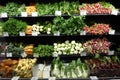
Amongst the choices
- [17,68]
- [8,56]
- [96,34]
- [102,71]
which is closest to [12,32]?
[8,56]

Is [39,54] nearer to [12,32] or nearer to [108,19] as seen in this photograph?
[12,32]

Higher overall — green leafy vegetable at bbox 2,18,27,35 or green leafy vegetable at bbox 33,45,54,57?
green leafy vegetable at bbox 2,18,27,35

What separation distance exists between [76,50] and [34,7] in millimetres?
1264

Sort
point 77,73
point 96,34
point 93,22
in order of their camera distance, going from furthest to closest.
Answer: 1. point 93,22
2. point 96,34
3. point 77,73

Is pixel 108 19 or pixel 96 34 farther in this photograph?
pixel 108 19

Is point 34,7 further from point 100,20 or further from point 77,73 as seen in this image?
point 77,73

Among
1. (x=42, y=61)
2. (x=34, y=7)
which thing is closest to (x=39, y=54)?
(x=42, y=61)

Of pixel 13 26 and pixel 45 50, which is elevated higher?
pixel 13 26

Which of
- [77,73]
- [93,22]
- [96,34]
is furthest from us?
[93,22]

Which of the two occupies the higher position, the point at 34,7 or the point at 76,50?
the point at 34,7

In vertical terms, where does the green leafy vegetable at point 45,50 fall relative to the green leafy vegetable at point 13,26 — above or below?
below

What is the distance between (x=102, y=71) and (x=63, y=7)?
Answer: 1.71m

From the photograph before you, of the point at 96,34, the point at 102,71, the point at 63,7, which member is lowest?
the point at 102,71

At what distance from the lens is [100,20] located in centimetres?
598
